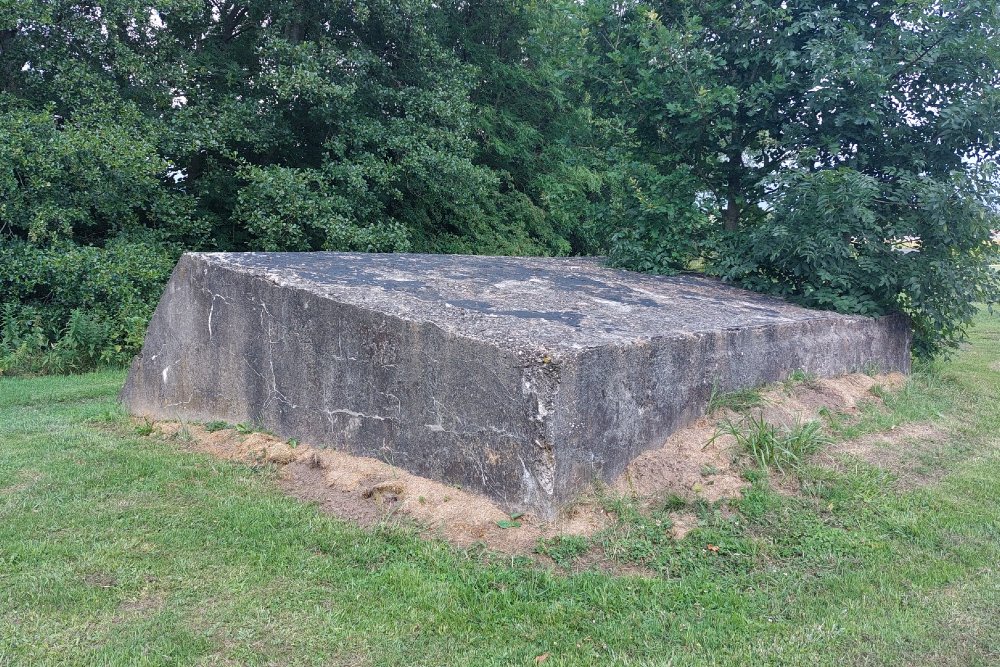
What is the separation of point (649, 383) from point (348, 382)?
1.61 meters

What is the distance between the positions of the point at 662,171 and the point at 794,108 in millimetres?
1392

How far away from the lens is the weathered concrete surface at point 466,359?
3.47 m

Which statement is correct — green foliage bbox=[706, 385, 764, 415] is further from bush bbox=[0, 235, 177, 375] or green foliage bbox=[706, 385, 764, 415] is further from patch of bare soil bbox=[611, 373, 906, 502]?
bush bbox=[0, 235, 177, 375]

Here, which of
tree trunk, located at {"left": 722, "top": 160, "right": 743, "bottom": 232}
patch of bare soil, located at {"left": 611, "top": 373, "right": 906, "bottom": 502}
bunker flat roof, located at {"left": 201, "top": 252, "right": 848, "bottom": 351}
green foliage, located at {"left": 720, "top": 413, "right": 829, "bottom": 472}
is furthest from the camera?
tree trunk, located at {"left": 722, "top": 160, "right": 743, "bottom": 232}

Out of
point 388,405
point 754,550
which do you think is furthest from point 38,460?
point 754,550

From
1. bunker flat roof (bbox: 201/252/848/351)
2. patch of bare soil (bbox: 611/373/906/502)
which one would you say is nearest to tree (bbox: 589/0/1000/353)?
bunker flat roof (bbox: 201/252/848/351)

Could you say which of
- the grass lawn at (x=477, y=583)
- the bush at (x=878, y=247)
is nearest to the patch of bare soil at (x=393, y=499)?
the grass lawn at (x=477, y=583)

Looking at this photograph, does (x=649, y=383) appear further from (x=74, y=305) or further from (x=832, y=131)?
(x=74, y=305)

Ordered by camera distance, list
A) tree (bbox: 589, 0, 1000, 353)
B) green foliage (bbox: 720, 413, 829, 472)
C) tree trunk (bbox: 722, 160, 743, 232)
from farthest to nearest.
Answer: tree trunk (bbox: 722, 160, 743, 232)
tree (bbox: 589, 0, 1000, 353)
green foliage (bbox: 720, 413, 829, 472)

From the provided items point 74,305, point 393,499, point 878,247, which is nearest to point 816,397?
point 878,247

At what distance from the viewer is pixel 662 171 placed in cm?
802

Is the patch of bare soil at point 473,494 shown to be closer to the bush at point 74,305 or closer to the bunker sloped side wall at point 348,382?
the bunker sloped side wall at point 348,382

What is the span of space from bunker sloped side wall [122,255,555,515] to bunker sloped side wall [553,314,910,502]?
0.51 ft

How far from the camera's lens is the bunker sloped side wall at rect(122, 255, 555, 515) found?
346 centimetres
